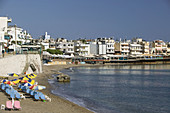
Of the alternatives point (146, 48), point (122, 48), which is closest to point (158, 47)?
point (146, 48)

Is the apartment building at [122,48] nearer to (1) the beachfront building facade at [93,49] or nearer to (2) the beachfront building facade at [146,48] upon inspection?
(2) the beachfront building facade at [146,48]

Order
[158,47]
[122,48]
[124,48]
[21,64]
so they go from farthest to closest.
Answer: [158,47] < [124,48] < [122,48] < [21,64]

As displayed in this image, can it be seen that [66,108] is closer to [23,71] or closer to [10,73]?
[10,73]

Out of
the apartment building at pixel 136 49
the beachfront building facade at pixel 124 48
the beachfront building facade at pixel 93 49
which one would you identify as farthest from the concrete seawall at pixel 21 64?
the apartment building at pixel 136 49

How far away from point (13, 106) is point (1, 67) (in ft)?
82.6

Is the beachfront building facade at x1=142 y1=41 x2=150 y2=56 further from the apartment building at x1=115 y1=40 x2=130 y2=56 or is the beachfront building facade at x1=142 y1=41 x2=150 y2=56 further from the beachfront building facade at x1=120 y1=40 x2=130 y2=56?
the beachfront building facade at x1=120 y1=40 x2=130 y2=56

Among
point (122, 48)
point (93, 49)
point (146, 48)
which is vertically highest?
point (146, 48)

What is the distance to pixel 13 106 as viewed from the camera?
18.5 m

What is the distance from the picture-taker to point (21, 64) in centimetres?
4644

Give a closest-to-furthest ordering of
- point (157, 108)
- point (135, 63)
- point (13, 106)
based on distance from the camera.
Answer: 1. point (13, 106)
2. point (157, 108)
3. point (135, 63)

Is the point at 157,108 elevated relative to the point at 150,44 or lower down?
lower down

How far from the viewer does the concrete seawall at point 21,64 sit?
4300cm

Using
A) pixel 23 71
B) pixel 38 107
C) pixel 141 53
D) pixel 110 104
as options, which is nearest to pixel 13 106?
pixel 38 107

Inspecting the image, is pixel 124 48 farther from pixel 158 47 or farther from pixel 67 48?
pixel 67 48
